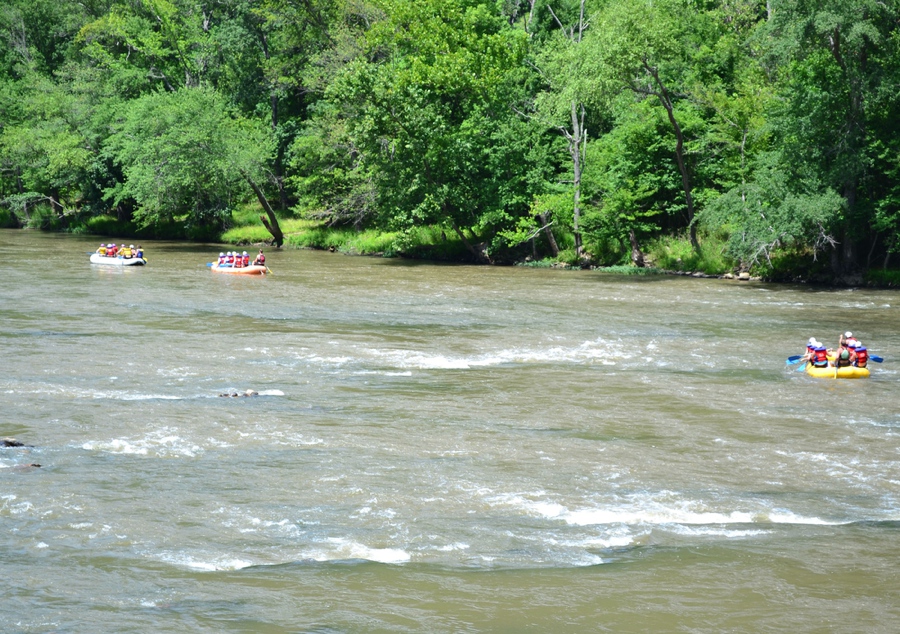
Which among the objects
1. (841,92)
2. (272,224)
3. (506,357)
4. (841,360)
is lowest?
(506,357)

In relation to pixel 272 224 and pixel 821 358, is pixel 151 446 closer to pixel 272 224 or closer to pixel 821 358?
pixel 821 358

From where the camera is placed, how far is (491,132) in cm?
4584

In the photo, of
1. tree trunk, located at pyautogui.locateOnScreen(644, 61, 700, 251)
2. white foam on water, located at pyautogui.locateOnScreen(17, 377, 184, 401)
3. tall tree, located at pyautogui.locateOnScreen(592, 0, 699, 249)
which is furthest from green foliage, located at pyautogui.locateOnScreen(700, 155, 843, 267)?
white foam on water, located at pyautogui.locateOnScreen(17, 377, 184, 401)

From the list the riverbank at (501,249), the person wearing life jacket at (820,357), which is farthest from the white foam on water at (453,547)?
the riverbank at (501,249)

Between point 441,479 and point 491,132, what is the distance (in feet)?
114

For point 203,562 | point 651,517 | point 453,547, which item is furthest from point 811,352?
point 203,562

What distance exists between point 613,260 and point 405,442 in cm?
3006

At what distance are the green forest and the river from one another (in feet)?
36.3

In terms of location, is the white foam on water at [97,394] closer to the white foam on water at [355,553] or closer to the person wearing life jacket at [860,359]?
the white foam on water at [355,553]

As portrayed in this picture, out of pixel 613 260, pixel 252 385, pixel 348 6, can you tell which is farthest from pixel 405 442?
pixel 348 6

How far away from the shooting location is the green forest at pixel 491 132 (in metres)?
34.2

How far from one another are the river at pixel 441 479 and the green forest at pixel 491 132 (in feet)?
36.3

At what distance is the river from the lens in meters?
9.20

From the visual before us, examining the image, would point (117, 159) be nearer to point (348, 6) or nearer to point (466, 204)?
point (348, 6)
